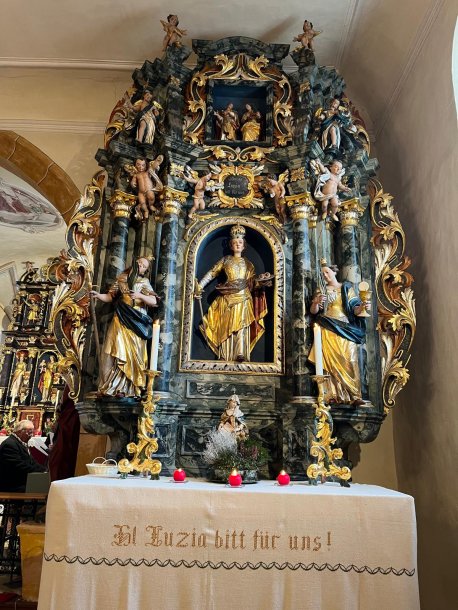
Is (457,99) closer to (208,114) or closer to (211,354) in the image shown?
(208,114)

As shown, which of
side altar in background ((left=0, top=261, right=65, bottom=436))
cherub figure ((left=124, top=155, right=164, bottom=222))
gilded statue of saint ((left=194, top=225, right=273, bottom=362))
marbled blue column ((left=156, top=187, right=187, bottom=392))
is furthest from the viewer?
side altar in background ((left=0, top=261, right=65, bottom=436))

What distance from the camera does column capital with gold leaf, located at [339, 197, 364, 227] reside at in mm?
4934

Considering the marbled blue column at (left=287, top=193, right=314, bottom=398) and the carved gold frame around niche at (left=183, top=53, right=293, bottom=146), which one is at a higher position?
the carved gold frame around niche at (left=183, top=53, right=293, bottom=146)

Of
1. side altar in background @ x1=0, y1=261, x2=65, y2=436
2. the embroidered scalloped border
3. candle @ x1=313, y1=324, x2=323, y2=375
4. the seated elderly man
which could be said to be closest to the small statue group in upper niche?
candle @ x1=313, y1=324, x2=323, y2=375

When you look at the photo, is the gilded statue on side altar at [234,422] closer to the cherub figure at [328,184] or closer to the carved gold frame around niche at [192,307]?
the carved gold frame around niche at [192,307]

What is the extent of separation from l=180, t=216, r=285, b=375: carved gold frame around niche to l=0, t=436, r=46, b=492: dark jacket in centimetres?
323

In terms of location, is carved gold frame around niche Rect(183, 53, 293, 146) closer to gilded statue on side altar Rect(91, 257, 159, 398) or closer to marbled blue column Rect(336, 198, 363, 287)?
marbled blue column Rect(336, 198, 363, 287)

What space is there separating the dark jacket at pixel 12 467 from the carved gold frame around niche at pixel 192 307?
3230mm

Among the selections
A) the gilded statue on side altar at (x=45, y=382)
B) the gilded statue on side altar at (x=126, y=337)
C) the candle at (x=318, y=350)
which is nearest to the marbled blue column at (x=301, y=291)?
A: the candle at (x=318, y=350)

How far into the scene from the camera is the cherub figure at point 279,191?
194 inches

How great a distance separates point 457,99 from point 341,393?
265 cm

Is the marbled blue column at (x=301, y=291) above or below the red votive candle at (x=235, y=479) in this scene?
above

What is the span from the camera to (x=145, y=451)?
3.72 meters

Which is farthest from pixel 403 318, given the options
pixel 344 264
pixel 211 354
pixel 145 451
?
pixel 145 451
